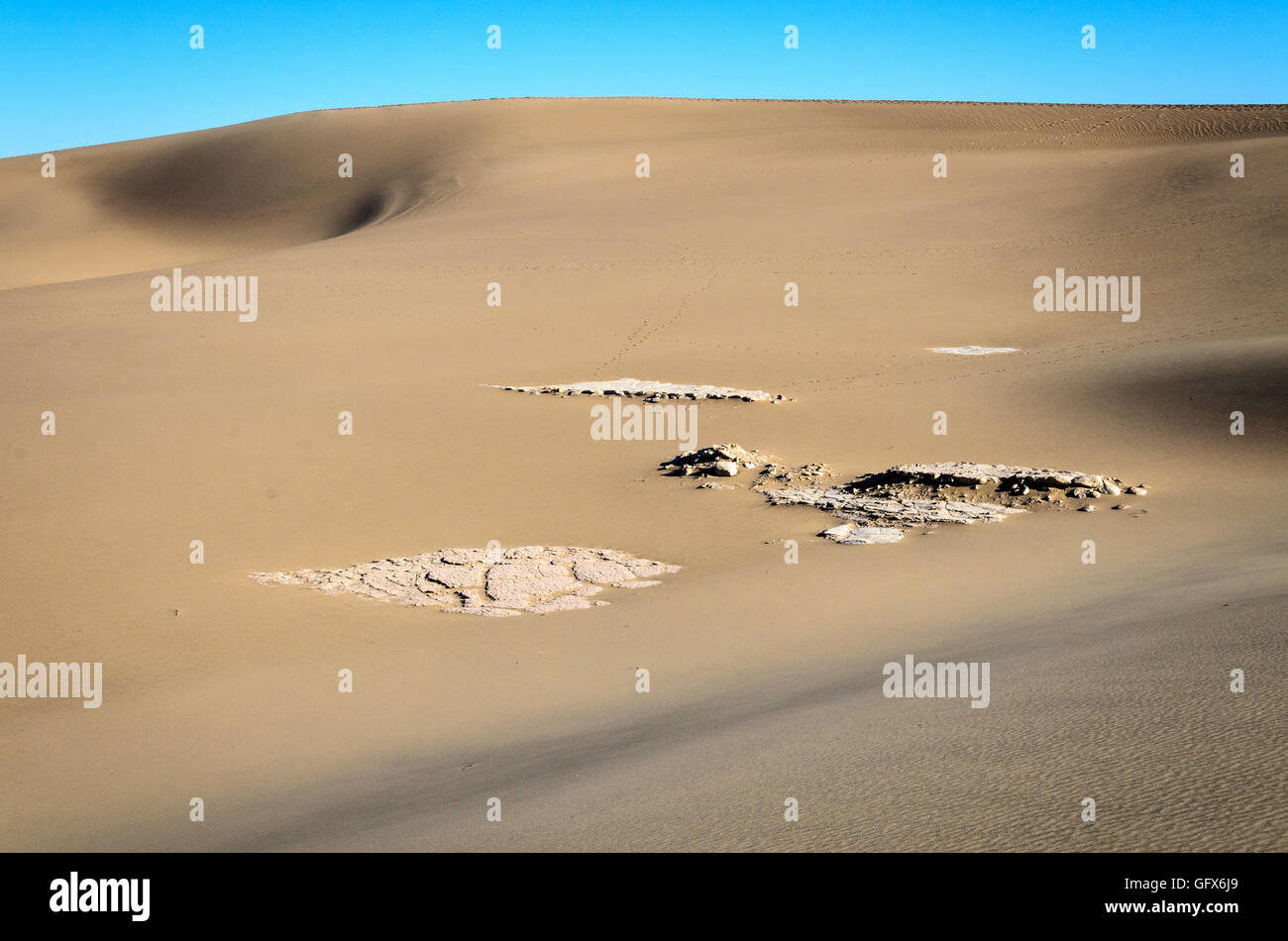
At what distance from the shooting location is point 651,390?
14.3 metres

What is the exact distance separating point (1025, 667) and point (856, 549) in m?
3.56

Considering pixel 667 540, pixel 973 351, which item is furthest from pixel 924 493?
pixel 973 351

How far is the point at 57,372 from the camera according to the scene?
15.2m

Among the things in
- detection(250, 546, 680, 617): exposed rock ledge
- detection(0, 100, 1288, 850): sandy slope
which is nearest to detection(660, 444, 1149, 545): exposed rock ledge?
detection(0, 100, 1288, 850): sandy slope

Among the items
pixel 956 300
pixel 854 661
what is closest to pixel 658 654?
pixel 854 661

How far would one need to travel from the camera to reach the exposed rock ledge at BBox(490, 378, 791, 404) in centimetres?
1386

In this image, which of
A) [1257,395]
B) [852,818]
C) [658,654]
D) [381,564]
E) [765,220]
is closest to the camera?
[852,818]

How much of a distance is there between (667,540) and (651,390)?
5.79m

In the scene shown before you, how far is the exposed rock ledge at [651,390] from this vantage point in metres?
13.9

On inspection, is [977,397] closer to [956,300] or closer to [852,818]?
[956,300]

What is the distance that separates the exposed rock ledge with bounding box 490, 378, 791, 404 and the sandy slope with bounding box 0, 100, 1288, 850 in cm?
60

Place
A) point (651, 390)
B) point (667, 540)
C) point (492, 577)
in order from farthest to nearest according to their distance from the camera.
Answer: point (651, 390)
point (667, 540)
point (492, 577)

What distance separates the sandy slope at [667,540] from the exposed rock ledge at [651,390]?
0.60 meters

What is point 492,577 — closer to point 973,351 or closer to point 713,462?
point 713,462
